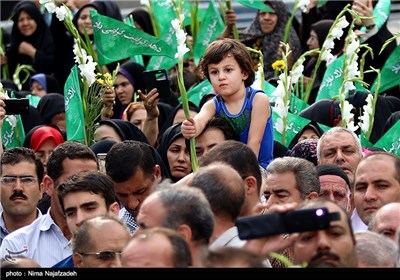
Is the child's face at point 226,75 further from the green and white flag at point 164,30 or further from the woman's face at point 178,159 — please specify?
the green and white flag at point 164,30

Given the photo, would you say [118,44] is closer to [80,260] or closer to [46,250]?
[46,250]

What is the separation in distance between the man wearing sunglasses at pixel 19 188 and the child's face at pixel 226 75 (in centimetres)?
127

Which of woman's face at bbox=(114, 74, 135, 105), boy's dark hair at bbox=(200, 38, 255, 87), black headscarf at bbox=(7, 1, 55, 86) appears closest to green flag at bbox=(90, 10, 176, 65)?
boy's dark hair at bbox=(200, 38, 255, 87)

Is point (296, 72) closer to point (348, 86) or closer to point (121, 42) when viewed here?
point (348, 86)

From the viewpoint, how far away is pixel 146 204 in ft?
21.4

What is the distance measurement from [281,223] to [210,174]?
136 cm

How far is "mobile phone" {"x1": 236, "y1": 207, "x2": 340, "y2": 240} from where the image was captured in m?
5.72

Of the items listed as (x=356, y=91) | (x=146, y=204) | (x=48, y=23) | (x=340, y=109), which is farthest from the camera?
(x=48, y=23)

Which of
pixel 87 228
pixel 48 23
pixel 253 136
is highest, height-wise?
pixel 87 228

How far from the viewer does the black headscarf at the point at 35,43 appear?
14.9 m

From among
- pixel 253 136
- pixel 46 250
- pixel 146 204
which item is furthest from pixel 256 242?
pixel 253 136

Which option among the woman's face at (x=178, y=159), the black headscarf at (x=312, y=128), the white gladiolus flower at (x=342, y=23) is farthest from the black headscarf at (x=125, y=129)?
the white gladiolus flower at (x=342, y=23)

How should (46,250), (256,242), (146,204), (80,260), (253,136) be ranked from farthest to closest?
(253,136)
(46,250)
(80,260)
(146,204)
(256,242)

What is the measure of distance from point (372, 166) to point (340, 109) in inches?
96.9
